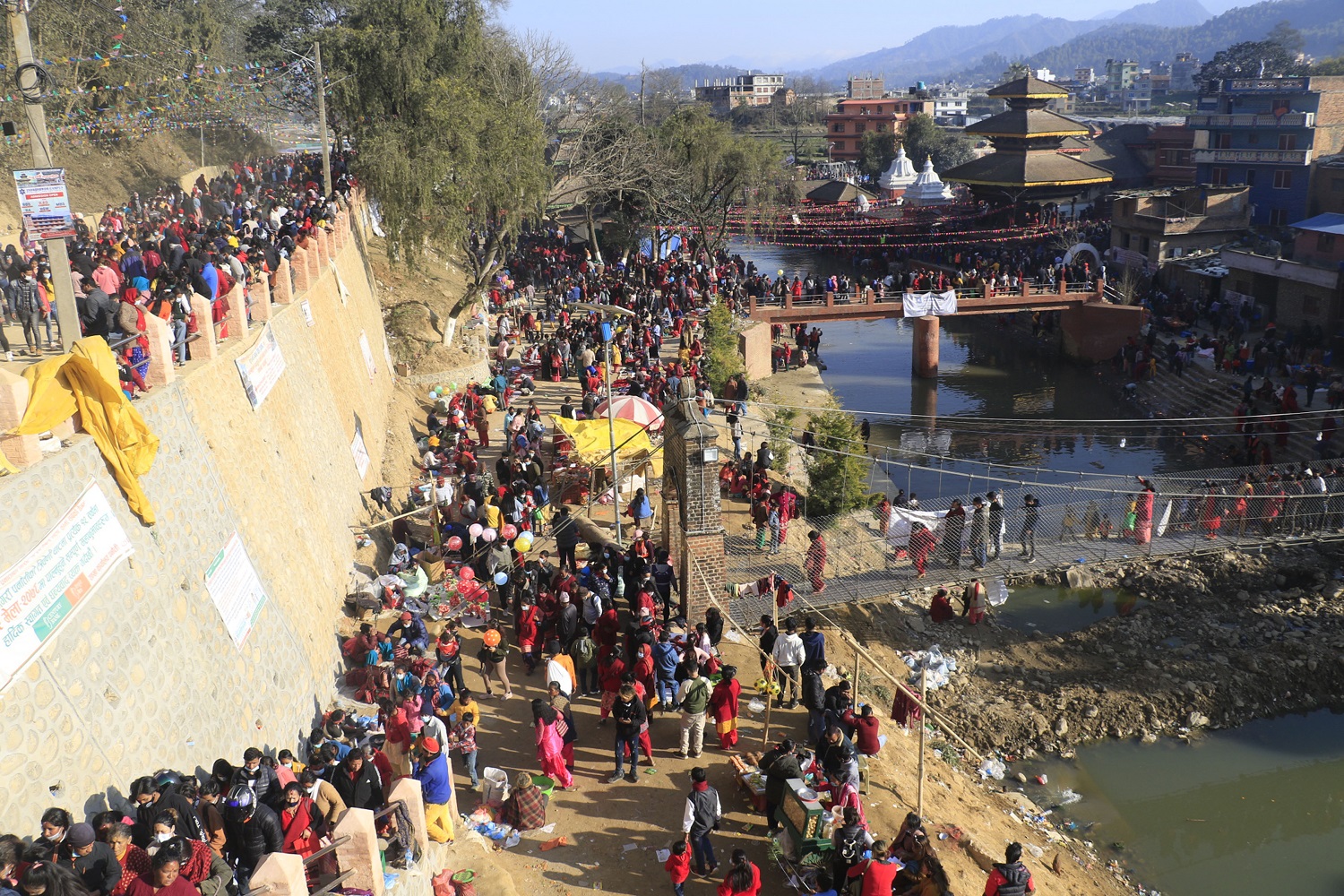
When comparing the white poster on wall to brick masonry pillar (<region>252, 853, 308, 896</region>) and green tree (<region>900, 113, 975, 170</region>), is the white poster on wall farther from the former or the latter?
green tree (<region>900, 113, 975, 170</region>)

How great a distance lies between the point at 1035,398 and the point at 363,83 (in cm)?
2370

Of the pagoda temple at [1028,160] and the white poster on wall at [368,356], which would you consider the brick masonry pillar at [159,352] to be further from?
the pagoda temple at [1028,160]

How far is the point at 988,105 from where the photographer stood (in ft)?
570

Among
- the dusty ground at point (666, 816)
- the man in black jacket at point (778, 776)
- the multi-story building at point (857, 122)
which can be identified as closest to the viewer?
the dusty ground at point (666, 816)

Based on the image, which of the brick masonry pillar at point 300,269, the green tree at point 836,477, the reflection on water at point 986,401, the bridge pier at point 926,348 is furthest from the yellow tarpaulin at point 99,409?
the bridge pier at point 926,348

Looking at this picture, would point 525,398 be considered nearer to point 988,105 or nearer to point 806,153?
point 806,153

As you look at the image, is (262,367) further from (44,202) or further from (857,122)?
(857,122)

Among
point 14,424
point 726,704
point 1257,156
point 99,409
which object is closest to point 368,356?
point 99,409

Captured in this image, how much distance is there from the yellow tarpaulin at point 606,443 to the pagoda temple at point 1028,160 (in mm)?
32836

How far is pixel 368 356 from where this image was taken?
20703 millimetres

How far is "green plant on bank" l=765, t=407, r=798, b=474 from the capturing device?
21.7 m

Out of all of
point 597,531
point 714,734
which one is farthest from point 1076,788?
point 597,531

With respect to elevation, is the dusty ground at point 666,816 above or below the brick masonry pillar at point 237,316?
below

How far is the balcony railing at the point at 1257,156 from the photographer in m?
39.2
